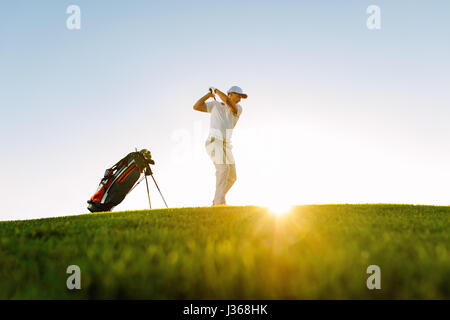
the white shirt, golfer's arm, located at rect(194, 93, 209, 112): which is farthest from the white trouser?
golfer's arm, located at rect(194, 93, 209, 112)

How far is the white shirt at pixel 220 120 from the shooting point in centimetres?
1121

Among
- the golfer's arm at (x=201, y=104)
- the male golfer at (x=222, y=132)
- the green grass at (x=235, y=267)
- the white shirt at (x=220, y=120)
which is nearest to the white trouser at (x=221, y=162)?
the male golfer at (x=222, y=132)

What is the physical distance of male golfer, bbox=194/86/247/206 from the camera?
10898 mm

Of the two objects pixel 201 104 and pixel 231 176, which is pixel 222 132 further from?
pixel 231 176

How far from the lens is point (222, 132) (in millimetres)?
11219

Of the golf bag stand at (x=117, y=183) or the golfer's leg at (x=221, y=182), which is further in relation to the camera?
the golf bag stand at (x=117, y=183)

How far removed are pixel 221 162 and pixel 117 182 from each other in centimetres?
434

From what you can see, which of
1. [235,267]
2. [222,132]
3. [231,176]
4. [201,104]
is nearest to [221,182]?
[231,176]

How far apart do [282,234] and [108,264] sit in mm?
2364

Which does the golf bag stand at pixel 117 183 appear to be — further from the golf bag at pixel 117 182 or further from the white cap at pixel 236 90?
the white cap at pixel 236 90

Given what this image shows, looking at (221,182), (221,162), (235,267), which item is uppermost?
(221,162)

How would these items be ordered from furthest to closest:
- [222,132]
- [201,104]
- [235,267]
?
[201,104] < [222,132] < [235,267]

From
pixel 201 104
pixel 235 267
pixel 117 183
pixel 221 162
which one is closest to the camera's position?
pixel 235 267

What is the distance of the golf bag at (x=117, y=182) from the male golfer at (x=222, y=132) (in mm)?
3484
